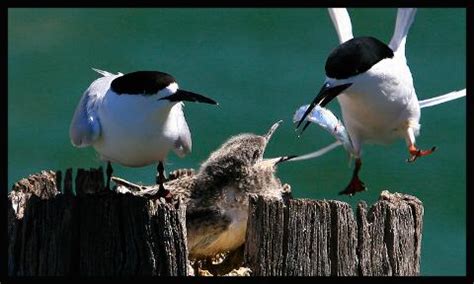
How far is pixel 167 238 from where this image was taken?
559 centimetres

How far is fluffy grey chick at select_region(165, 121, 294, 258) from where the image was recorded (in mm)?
6566

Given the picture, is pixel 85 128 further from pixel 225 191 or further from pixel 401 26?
pixel 401 26

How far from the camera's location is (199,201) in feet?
22.1

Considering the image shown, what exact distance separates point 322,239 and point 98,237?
1.02m

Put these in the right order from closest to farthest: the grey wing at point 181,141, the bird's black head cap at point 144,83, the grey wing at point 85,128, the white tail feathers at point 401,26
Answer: the bird's black head cap at point 144,83 < the grey wing at point 85,128 < the grey wing at point 181,141 < the white tail feathers at point 401,26

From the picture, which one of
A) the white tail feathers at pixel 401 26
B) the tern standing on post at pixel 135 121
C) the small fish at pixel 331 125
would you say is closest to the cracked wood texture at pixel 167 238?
the tern standing on post at pixel 135 121

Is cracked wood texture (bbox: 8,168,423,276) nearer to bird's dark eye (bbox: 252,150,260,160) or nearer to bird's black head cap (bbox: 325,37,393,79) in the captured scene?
bird's black head cap (bbox: 325,37,393,79)

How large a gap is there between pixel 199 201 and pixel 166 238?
116 centimetres

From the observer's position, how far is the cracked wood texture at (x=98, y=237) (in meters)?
5.59

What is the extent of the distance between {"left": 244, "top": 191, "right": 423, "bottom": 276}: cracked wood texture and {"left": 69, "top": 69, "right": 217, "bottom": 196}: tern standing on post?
36.6 inches

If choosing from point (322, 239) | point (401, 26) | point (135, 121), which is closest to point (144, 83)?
point (135, 121)

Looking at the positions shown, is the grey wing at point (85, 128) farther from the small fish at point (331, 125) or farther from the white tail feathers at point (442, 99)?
the white tail feathers at point (442, 99)
